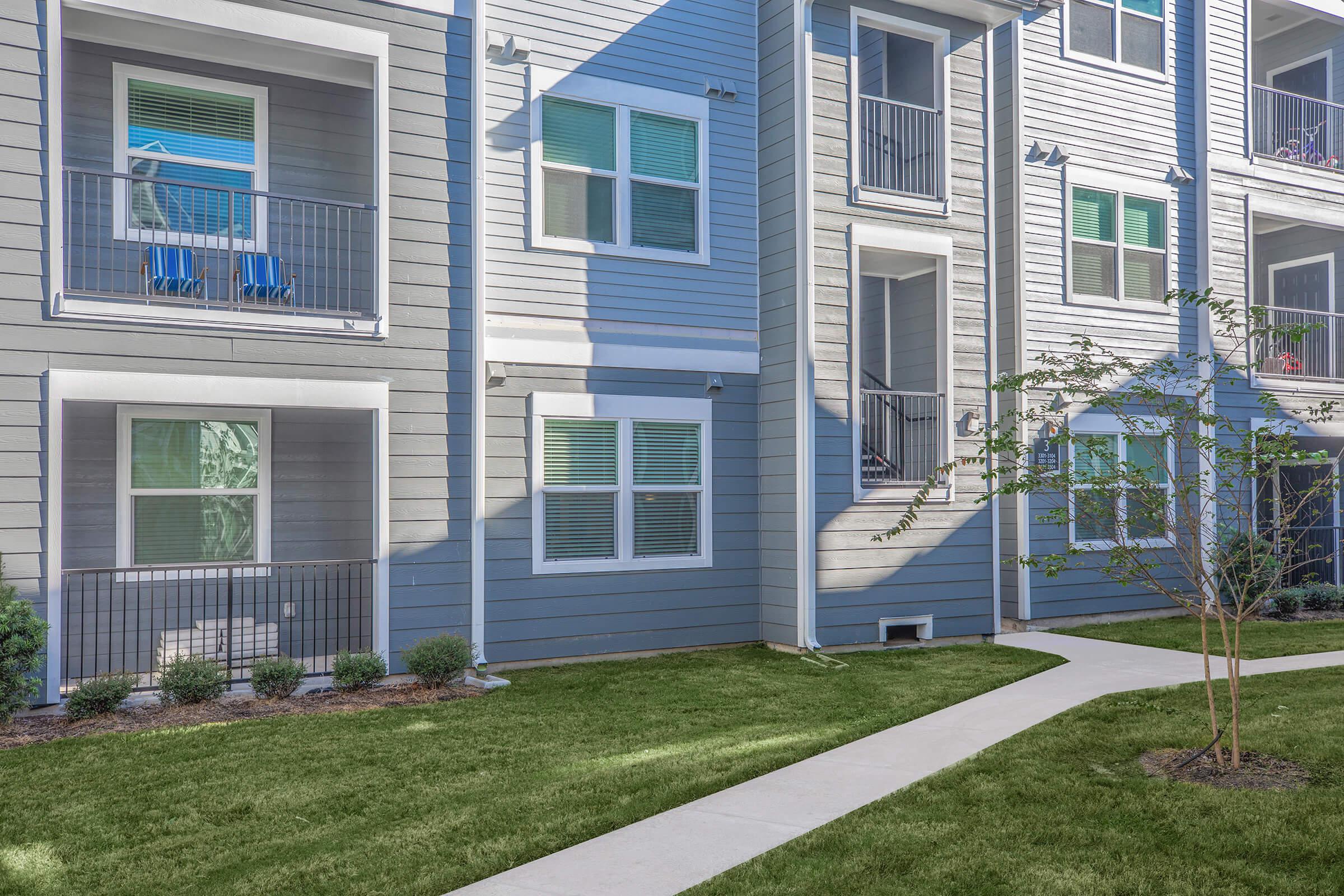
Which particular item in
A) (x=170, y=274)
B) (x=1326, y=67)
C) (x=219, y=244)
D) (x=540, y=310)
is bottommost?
(x=540, y=310)

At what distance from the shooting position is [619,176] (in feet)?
35.5

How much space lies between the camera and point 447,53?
9594 millimetres

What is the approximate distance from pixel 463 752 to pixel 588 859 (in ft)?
7.22

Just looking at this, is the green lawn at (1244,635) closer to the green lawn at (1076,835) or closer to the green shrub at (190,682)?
the green lawn at (1076,835)

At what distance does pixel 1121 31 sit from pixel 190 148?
11846 mm

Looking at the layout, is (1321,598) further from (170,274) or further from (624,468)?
(170,274)

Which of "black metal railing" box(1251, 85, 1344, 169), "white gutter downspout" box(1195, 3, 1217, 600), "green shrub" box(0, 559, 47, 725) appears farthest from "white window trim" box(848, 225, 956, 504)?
"green shrub" box(0, 559, 47, 725)

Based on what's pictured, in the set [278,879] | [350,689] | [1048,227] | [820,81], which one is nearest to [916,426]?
[1048,227]

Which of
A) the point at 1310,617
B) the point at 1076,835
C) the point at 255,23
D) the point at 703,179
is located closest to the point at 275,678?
the point at 255,23

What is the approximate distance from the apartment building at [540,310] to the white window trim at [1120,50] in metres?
0.07

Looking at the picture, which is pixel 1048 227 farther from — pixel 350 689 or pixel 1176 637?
pixel 350 689

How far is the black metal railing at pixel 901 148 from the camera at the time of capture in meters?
11.9

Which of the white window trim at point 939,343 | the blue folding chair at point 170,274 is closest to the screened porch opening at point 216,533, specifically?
the blue folding chair at point 170,274

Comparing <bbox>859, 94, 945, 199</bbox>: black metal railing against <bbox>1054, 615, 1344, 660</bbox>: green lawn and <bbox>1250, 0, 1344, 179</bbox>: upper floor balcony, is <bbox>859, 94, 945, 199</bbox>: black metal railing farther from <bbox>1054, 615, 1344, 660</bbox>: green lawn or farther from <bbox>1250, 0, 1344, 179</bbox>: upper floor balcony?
<bbox>1250, 0, 1344, 179</bbox>: upper floor balcony
